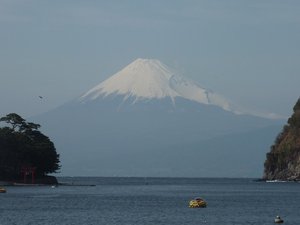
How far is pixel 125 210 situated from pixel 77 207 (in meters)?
7.18

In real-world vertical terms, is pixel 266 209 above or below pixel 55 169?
below

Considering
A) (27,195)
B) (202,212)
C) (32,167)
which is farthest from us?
(32,167)

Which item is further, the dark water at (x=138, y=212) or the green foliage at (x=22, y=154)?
the green foliage at (x=22, y=154)

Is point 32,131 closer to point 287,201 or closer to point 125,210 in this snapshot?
point 287,201

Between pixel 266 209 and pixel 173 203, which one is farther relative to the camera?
pixel 173 203

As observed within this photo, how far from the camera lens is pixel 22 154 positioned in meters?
176

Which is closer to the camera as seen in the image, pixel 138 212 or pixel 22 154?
pixel 138 212

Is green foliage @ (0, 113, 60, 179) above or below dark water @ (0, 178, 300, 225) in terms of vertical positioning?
above

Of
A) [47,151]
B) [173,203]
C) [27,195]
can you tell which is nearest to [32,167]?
[47,151]

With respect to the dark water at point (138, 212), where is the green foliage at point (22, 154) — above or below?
above

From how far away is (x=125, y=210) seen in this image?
4262 inches

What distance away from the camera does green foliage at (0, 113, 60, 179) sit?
175375mm

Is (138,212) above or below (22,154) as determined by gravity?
below

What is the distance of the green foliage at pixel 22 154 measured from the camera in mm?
175375
